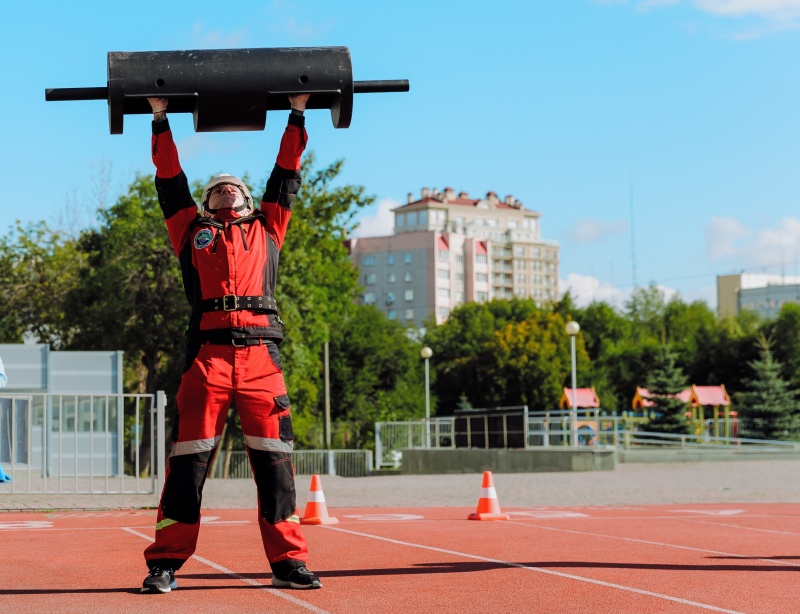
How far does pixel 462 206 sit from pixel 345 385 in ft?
343

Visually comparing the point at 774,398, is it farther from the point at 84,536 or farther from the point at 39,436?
the point at 84,536

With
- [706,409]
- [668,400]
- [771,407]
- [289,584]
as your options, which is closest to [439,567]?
[289,584]

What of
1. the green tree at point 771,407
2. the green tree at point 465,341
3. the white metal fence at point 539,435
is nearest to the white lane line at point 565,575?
the white metal fence at point 539,435

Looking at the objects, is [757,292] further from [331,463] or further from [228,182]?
[228,182]

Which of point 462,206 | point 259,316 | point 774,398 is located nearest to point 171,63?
point 259,316

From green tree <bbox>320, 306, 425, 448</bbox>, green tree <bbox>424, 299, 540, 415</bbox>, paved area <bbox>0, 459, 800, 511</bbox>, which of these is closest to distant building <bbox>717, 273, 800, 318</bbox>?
green tree <bbox>424, 299, 540, 415</bbox>

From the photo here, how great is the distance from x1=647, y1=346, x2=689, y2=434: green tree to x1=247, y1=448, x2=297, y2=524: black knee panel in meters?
37.3

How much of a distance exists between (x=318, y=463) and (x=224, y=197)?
37029 millimetres

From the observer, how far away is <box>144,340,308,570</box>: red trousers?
21.7 feet

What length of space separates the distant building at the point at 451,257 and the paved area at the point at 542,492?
111625mm

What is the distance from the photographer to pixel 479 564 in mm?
7988

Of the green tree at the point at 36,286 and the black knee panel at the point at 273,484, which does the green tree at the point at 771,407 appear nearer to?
the green tree at the point at 36,286

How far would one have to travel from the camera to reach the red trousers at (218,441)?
6.60 meters

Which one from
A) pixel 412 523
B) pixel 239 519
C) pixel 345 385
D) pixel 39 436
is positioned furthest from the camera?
pixel 345 385
